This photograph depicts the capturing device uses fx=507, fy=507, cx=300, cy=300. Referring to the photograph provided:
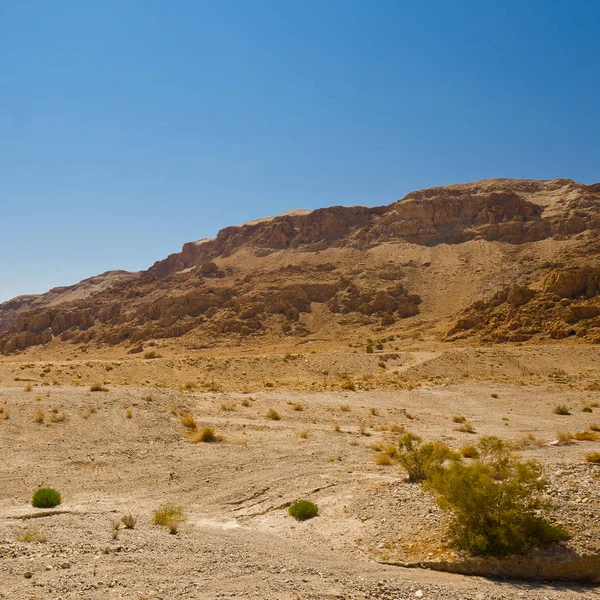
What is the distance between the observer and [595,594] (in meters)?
6.37

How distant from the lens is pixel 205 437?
15.0 metres

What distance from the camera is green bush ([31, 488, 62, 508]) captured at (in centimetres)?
941

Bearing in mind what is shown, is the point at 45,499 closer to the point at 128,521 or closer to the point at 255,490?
the point at 128,521

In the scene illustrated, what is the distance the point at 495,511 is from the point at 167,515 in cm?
523

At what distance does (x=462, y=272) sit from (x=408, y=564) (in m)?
60.5

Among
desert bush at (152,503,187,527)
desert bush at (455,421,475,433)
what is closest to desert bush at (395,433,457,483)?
desert bush at (152,503,187,527)

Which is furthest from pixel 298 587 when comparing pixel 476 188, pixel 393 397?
pixel 476 188

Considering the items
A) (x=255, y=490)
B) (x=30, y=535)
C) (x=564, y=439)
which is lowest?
(x=564, y=439)

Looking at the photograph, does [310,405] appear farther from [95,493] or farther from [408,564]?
[408,564]

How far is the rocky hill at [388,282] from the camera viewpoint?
4694 cm

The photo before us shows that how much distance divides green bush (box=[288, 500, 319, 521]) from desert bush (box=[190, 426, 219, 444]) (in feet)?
20.8

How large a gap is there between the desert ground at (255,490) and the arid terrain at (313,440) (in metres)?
Result: 0.04

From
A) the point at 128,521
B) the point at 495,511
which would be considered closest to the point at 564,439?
the point at 495,511

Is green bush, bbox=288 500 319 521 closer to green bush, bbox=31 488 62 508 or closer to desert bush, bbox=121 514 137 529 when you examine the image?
desert bush, bbox=121 514 137 529
